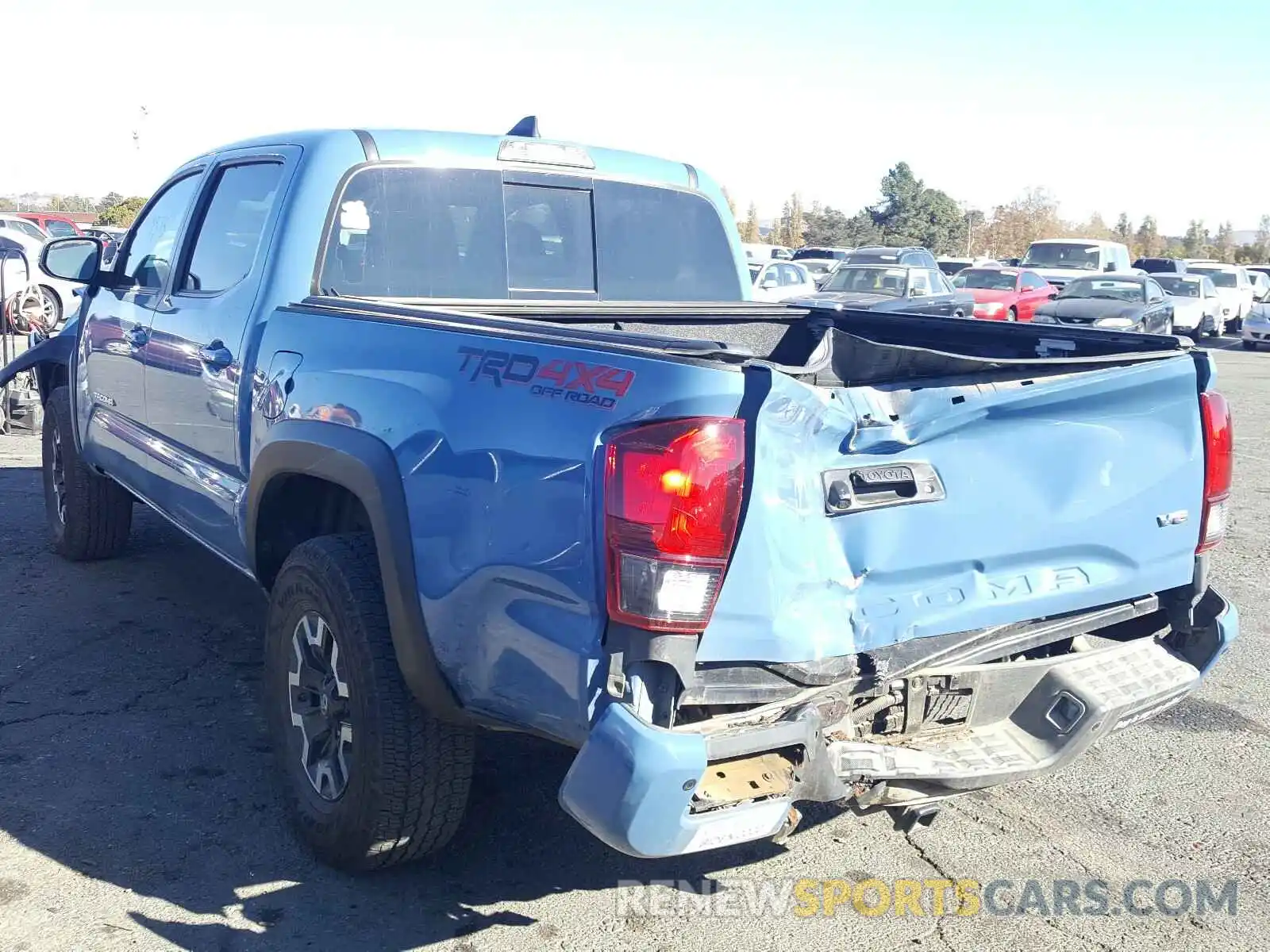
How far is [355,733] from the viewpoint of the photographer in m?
3.09

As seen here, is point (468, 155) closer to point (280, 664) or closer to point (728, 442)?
point (280, 664)

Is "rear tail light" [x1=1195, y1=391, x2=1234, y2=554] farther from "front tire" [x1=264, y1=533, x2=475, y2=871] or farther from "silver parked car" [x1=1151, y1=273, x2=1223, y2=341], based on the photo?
"silver parked car" [x1=1151, y1=273, x2=1223, y2=341]

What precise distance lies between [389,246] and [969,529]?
2301 mm

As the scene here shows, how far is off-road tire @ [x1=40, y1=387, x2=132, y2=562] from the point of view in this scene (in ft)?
19.6

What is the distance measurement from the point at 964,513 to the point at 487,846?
1708mm

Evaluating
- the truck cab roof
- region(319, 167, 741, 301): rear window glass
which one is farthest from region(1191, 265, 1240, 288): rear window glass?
the truck cab roof

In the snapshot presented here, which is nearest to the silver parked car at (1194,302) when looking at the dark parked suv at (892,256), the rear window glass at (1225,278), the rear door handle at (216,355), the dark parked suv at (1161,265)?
the rear window glass at (1225,278)

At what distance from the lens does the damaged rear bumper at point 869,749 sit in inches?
93.4

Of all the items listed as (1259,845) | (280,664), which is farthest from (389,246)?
(1259,845)

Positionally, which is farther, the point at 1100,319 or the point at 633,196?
the point at 1100,319

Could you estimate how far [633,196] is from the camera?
485cm

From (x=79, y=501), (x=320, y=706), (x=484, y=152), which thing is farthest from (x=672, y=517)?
(x=79, y=501)

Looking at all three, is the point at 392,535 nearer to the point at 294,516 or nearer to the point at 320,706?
the point at 320,706

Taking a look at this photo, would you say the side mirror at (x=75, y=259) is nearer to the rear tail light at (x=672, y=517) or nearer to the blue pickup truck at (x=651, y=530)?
the blue pickup truck at (x=651, y=530)
